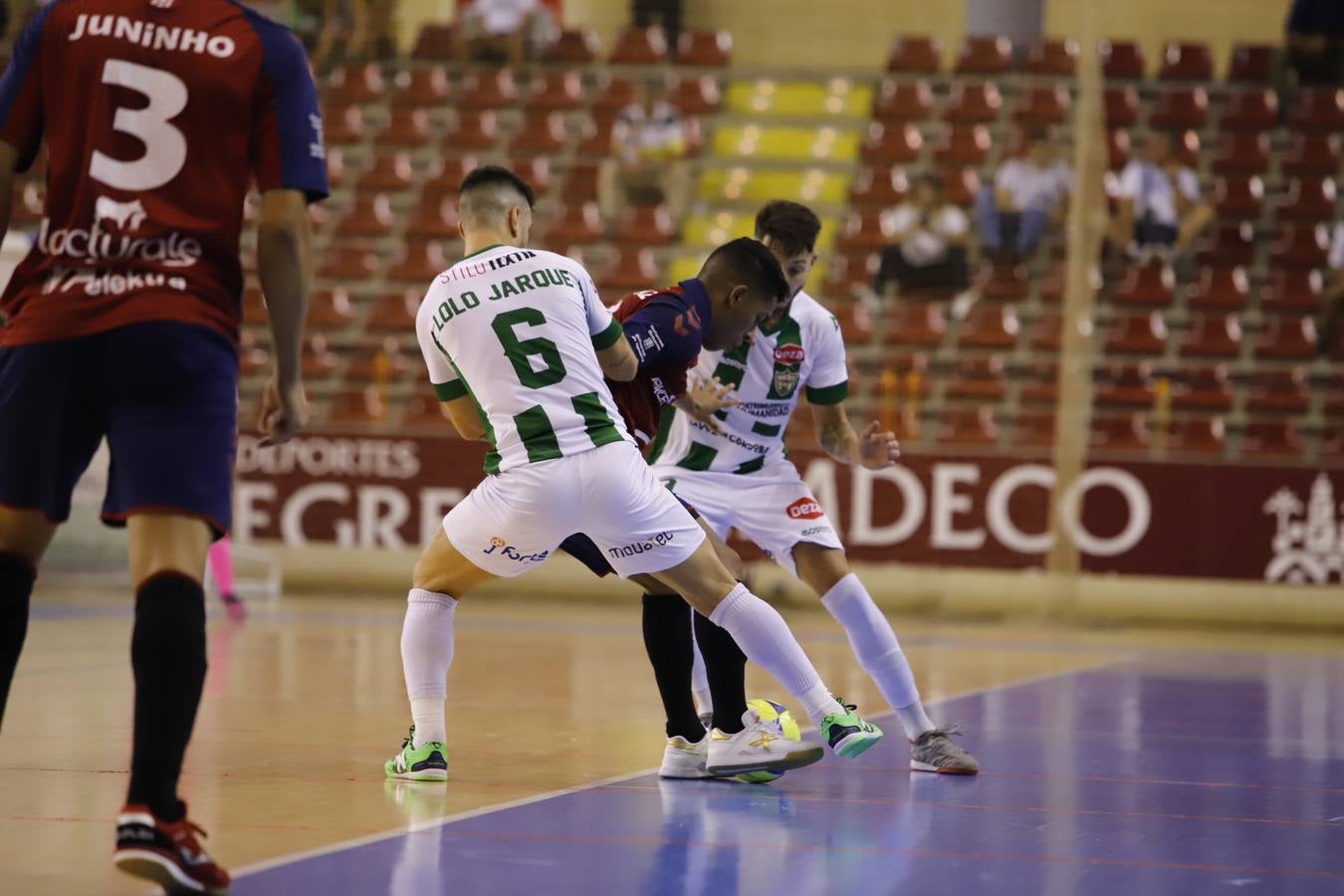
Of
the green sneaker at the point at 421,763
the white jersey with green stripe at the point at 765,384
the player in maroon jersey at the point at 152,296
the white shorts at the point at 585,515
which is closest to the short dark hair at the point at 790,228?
the white jersey with green stripe at the point at 765,384

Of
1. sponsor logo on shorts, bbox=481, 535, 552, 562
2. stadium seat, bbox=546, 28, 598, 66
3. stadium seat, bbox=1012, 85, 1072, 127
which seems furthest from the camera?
stadium seat, bbox=546, 28, 598, 66

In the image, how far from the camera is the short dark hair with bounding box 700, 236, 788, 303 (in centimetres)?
599

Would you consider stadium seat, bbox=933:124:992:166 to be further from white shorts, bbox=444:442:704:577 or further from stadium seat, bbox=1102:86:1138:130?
white shorts, bbox=444:442:704:577

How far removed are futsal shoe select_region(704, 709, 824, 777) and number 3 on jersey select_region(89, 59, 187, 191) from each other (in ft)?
9.25

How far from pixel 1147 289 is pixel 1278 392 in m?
1.70

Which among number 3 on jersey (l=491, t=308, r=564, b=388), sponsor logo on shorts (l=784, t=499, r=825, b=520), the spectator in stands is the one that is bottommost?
sponsor logo on shorts (l=784, t=499, r=825, b=520)

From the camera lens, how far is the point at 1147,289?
1709cm

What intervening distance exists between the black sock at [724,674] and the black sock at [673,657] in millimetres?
91

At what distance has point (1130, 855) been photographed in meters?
5.01

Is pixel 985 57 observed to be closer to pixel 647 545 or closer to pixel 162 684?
pixel 647 545

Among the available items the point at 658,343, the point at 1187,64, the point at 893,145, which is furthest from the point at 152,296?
the point at 1187,64

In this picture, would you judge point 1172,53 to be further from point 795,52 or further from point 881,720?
point 881,720

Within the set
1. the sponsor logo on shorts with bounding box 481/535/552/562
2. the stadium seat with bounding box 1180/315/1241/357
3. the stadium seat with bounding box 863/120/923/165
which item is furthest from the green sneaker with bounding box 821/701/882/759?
the stadium seat with bounding box 863/120/923/165

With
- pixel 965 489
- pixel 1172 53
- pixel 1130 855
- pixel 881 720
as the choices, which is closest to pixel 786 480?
pixel 881 720
